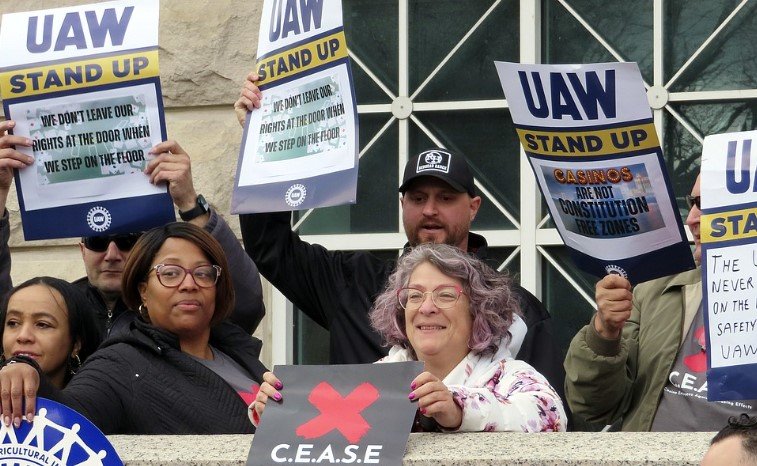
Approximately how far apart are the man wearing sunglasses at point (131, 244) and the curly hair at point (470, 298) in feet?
3.00

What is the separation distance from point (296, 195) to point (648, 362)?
1237 mm

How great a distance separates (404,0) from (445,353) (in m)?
2.81

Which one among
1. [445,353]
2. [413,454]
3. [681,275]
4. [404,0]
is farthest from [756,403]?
[404,0]

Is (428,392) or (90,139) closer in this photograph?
(428,392)

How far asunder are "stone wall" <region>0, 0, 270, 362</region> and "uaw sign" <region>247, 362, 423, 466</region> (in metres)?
2.78

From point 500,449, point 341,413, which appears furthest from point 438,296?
point 500,449

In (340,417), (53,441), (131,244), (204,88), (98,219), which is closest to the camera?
(340,417)

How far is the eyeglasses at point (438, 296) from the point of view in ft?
14.1

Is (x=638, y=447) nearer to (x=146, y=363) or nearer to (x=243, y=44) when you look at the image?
(x=146, y=363)

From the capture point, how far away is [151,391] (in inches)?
175

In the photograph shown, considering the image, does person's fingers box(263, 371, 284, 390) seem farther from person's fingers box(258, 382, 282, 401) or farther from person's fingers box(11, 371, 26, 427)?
person's fingers box(11, 371, 26, 427)

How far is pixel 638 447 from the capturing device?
3562 mm

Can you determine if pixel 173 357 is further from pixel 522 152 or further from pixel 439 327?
pixel 522 152

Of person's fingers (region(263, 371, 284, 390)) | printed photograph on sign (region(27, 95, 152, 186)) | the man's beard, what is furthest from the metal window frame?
person's fingers (region(263, 371, 284, 390))
